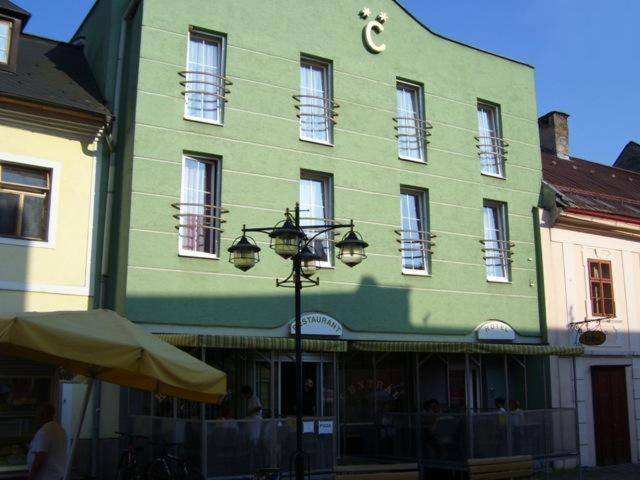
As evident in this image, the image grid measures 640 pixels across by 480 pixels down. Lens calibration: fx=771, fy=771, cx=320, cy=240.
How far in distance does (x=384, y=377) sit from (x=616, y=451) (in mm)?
6766

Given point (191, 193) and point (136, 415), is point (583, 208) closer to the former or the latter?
point (191, 193)

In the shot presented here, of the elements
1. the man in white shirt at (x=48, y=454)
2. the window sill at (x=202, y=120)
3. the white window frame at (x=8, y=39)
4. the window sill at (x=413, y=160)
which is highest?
the white window frame at (x=8, y=39)

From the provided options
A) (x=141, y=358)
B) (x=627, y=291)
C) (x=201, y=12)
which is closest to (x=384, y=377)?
(x=627, y=291)

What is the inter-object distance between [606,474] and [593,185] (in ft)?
32.3

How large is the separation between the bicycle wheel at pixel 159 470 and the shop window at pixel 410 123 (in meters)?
9.20

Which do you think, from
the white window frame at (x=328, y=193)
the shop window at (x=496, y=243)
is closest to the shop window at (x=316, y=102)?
the white window frame at (x=328, y=193)

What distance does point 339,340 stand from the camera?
1614 centimetres

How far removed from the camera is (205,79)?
16000 millimetres

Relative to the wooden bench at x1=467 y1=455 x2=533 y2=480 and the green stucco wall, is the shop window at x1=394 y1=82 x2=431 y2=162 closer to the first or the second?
the green stucco wall

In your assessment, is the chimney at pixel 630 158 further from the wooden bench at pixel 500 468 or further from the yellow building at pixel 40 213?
the yellow building at pixel 40 213

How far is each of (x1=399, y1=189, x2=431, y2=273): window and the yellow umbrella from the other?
9809 millimetres

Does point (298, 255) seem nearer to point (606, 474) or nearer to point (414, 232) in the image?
point (414, 232)

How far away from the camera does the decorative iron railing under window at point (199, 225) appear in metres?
14.9

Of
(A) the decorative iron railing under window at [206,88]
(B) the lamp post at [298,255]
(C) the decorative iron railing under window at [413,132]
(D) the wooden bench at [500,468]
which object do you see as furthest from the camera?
(C) the decorative iron railing under window at [413,132]
